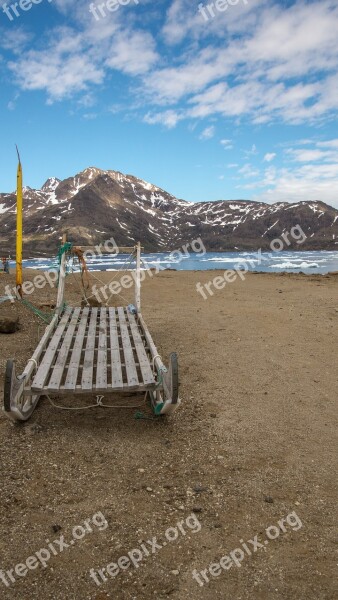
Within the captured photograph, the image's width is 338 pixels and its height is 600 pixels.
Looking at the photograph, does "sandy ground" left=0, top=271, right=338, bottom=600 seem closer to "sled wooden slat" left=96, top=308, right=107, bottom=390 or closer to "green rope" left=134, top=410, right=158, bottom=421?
"green rope" left=134, top=410, right=158, bottom=421

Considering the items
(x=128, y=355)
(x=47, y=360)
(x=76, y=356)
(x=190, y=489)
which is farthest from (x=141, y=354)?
(x=190, y=489)

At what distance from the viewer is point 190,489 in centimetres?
440

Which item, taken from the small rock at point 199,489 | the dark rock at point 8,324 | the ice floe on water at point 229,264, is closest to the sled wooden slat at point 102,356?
the small rock at point 199,489

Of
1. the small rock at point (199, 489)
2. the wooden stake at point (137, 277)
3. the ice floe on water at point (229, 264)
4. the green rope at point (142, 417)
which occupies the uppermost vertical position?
the wooden stake at point (137, 277)

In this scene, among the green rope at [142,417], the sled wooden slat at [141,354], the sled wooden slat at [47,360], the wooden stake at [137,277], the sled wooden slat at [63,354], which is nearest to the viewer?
the sled wooden slat at [47,360]

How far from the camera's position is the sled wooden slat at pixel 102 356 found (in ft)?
19.3

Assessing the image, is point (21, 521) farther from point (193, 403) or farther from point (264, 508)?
point (193, 403)

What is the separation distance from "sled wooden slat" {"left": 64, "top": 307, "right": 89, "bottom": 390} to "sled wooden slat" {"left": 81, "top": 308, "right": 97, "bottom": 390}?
117mm

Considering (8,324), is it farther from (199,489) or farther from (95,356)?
(199,489)

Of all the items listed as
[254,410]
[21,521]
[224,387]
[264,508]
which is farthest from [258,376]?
[21,521]

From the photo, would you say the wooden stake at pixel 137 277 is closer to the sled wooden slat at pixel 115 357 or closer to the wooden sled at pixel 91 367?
the wooden sled at pixel 91 367

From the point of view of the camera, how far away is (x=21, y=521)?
3830 millimetres

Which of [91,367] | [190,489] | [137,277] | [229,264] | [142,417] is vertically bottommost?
[190,489]

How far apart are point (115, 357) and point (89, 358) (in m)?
0.45
